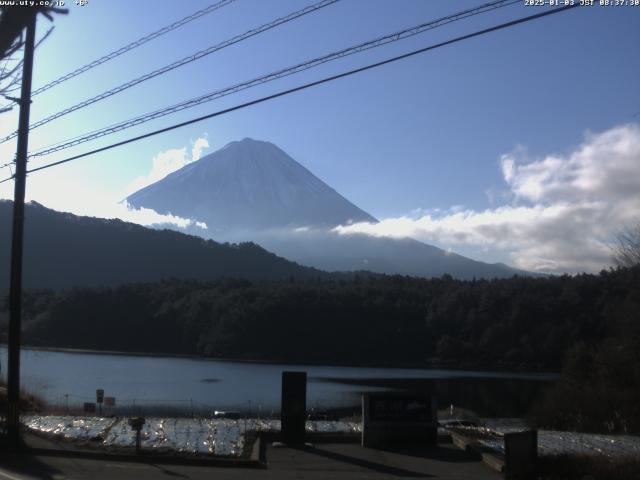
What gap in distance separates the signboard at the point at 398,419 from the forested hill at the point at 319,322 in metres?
59.0

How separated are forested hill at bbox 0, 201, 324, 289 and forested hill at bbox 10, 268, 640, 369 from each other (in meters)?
17.1

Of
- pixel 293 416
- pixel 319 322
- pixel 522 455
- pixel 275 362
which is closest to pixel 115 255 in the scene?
pixel 319 322

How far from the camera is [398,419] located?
18.0 metres

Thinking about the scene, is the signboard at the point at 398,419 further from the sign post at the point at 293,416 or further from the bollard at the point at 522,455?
the bollard at the point at 522,455

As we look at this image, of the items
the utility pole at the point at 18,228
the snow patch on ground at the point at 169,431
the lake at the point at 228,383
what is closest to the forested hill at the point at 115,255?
the lake at the point at 228,383

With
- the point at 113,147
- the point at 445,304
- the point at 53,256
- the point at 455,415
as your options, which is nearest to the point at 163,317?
the point at 445,304

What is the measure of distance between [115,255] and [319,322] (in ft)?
195

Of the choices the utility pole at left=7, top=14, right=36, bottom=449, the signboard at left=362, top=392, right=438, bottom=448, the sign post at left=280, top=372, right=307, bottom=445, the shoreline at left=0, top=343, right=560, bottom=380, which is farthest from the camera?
the shoreline at left=0, top=343, right=560, bottom=380

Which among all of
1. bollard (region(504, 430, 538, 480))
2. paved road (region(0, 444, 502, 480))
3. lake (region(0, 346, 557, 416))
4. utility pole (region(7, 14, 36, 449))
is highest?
utility pole (region(7, 14, 36, 449))

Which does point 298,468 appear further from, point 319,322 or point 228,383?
point 319,322

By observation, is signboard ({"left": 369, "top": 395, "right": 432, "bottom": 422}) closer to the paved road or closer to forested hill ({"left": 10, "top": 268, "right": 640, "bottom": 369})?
the paved road

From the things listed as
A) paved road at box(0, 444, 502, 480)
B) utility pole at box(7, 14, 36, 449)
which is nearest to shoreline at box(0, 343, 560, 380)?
paved road at box(0, 444, 502, 480)

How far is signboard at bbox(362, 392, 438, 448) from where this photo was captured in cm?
1783

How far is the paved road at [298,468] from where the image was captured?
14227 mm
